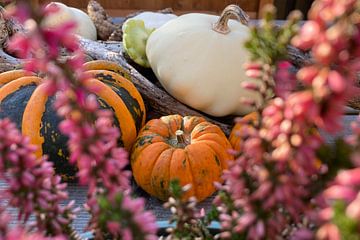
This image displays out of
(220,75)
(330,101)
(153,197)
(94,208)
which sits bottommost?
(153,197)

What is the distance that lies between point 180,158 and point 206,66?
29cm

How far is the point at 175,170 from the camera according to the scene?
33.5 inches

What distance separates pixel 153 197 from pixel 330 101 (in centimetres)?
70

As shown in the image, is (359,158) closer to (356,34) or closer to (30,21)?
(356,34)

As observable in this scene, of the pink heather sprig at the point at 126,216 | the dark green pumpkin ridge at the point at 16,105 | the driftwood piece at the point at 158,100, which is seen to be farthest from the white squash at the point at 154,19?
the pink heather sprig at the point at 126,216

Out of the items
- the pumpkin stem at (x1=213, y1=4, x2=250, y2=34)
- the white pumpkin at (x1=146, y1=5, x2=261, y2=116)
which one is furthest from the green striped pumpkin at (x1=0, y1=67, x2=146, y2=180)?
the pumpkin stem at (x1=213, y1=4, x2=250, y2=34)

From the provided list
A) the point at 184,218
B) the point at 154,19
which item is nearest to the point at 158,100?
the point at 154,19

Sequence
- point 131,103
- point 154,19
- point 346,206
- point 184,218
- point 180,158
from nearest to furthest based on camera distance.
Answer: point 346,206 → point 184,218 → point 180,158 → point 131,103 → point 154,19

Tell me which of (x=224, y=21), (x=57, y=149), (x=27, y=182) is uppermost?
(x=27, y=182)

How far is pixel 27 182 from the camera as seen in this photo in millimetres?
312

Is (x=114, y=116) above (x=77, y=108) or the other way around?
the other way around

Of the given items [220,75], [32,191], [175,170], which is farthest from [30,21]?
[220,75]

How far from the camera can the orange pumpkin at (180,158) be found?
2.81 ft

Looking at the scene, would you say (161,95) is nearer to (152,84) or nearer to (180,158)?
(152,84)
